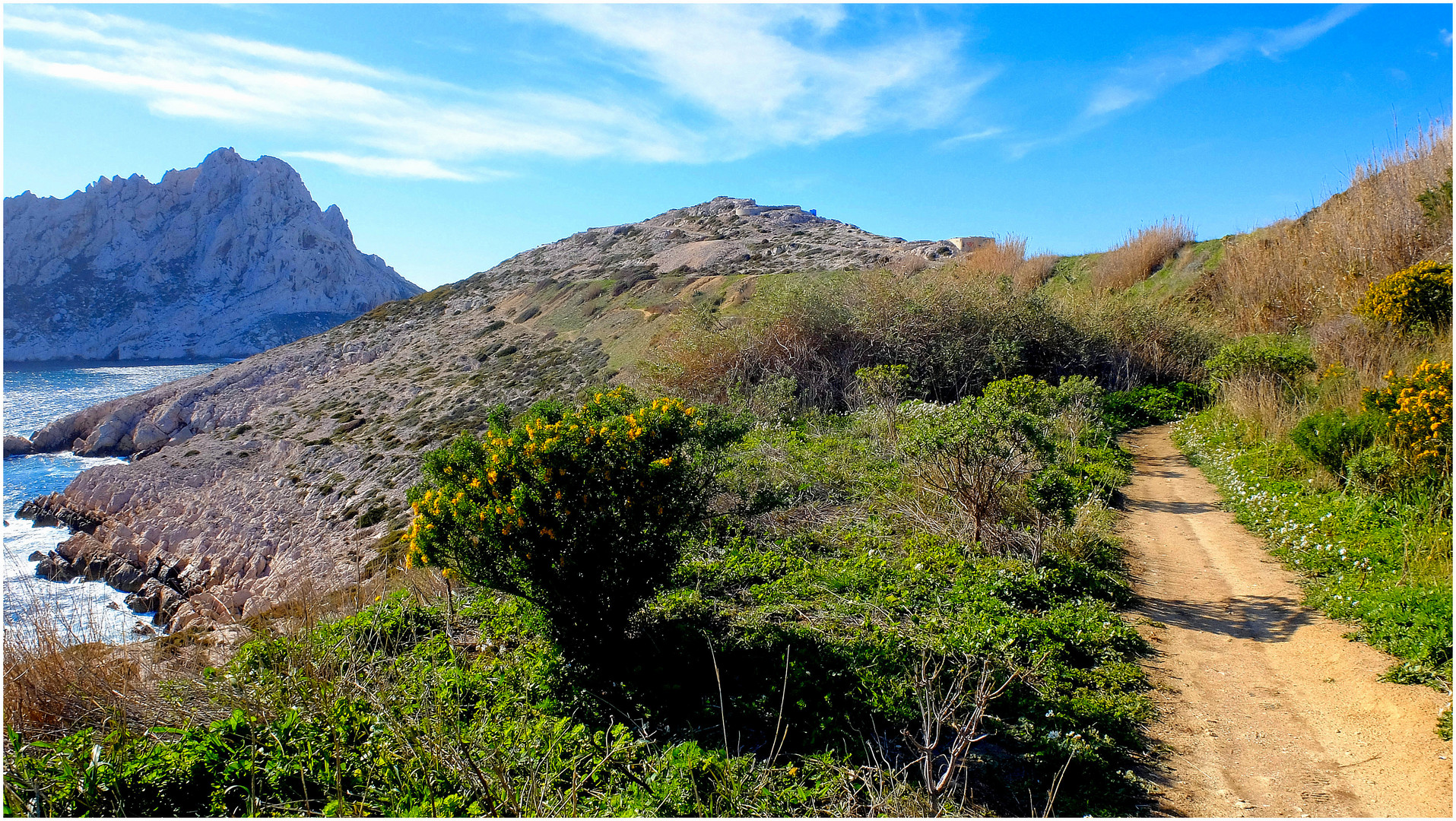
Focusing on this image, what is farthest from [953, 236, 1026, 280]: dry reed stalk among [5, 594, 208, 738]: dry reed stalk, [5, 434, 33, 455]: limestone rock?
[5, 434, 33, 455]: limestone rock

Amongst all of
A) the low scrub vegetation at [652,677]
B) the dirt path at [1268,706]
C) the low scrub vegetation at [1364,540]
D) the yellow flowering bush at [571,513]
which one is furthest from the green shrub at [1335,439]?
the yellow flowering bush at [571,513]

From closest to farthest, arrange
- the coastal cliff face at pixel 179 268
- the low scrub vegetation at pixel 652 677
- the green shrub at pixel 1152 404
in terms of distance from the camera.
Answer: the low scrub vegetation at pixel 652 677 < the green shrub at pixel 1152 404 < the coastal cliff face at pixel 179 268

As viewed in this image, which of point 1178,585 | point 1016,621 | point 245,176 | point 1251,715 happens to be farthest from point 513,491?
point 245,176

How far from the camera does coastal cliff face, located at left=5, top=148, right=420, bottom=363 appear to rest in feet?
163

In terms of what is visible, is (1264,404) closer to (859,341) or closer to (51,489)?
(859,341)

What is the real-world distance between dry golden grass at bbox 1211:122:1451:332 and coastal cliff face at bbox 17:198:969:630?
6331 mm

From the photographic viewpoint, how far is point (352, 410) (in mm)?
15898

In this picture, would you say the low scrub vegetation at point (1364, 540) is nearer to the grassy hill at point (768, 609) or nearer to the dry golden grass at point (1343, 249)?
the grassy hill at point (768, 609)

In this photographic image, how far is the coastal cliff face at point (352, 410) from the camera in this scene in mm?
10883

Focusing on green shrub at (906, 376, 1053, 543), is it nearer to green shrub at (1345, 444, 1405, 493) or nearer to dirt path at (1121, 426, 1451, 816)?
dirt path at (1121, 426, 1451, 816)

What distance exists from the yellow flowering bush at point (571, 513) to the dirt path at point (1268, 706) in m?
2.94

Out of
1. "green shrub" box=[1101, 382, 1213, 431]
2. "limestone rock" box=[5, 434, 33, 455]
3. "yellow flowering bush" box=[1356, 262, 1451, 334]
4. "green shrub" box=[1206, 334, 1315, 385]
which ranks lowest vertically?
"limestone rock" box=[5, 434, 33, 455]

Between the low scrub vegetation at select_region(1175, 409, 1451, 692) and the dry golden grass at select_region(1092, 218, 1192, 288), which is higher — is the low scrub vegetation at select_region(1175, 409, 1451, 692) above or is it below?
below

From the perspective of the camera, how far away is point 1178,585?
19.8ft
